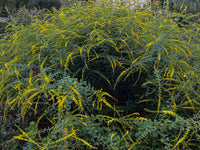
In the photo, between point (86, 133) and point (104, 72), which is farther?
point (104, 72)

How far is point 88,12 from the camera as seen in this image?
2.25 meters

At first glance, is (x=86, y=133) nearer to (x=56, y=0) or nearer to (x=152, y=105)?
(x=152, y=105)

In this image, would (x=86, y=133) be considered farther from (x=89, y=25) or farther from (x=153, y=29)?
(x=153, y=29)

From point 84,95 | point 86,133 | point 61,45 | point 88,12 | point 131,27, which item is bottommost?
point 86,133

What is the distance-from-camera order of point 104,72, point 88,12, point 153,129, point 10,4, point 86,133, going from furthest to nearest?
point 10,4 < point 88,12 < point 104,72 < point 86,133 < point 153,129

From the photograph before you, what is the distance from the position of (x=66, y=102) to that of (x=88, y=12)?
3.82 feet

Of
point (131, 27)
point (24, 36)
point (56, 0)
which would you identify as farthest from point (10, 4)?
point (131, 27)

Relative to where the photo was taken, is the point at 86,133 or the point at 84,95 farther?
the point at 84,95

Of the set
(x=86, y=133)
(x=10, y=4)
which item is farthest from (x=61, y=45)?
(x=10, y=4)

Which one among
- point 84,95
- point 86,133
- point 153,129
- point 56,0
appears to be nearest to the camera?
point 153,129

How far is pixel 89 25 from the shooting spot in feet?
6.70

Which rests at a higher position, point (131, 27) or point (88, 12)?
point (88, 12)

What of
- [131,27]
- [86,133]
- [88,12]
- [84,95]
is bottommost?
[86,133]

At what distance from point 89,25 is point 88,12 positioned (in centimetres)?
29
